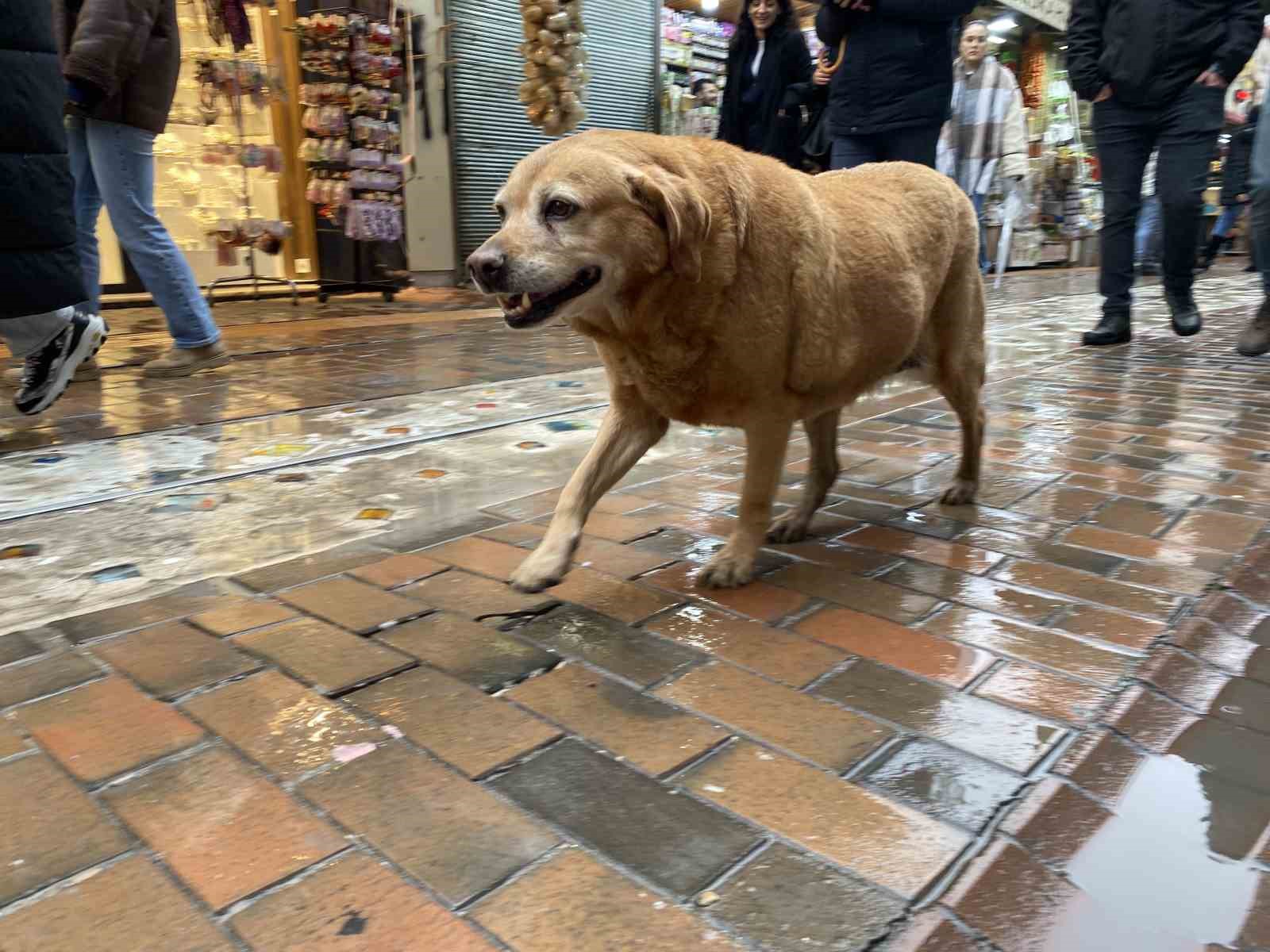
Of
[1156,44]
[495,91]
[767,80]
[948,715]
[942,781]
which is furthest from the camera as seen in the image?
[495,91]

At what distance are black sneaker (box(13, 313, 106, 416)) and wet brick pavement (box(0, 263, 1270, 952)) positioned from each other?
0.29 m

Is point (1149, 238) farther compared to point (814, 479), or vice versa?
point (1149, 238)

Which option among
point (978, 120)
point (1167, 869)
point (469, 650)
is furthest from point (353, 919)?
point (978, 120)

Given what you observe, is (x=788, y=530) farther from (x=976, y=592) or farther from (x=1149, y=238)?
(x=1149, y=238)

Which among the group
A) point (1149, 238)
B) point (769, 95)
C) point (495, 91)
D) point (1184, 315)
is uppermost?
point (495, 91)

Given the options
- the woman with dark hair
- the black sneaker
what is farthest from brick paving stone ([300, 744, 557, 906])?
the woman with dark hair

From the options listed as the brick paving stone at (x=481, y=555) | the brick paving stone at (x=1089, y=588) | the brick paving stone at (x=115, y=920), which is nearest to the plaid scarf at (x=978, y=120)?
the brick paving stone at (x=1089, y=588)

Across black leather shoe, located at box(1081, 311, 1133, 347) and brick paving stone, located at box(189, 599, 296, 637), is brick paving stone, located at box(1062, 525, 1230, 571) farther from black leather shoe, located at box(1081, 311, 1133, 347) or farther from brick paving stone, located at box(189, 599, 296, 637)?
black leather shoe, located at box(1081, 311, 1133, 347)

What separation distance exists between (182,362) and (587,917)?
15.0 feet

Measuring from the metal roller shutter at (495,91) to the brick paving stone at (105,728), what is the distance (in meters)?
7.91

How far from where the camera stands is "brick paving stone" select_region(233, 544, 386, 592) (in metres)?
2.33

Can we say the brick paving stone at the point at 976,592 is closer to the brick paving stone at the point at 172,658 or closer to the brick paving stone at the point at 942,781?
the brick paving stone at the point at 942,781

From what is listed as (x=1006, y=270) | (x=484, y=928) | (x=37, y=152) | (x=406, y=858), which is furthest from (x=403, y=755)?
(x=1006, y=270)

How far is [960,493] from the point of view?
301 cm
